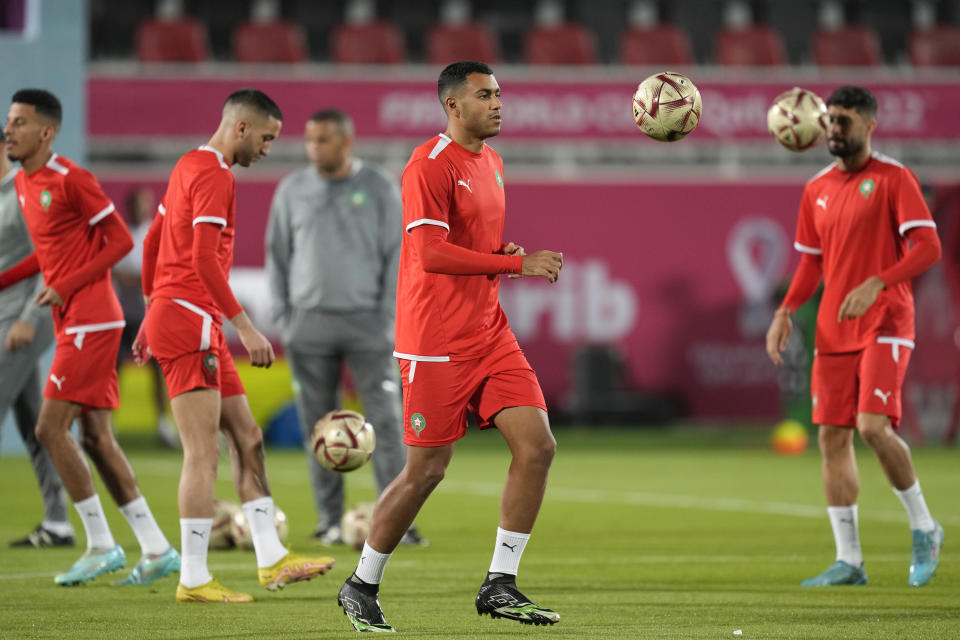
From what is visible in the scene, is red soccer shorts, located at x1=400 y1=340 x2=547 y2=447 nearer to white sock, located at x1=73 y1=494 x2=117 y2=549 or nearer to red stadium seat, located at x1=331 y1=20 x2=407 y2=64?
white sock, located at x1=73 y1=494 x2=117 y2=549

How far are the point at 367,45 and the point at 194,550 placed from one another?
15.9 metres

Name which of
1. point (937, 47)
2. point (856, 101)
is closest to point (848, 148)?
point (856, 101)

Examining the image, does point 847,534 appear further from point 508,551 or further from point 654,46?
point 654,46

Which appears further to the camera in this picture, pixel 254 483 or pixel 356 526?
pixel 356 526

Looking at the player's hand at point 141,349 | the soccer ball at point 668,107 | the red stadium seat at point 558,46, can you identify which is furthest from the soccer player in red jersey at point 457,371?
the red stadium seat at point 558,46

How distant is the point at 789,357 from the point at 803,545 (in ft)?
37.4

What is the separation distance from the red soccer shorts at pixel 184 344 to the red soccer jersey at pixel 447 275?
110 centimetres

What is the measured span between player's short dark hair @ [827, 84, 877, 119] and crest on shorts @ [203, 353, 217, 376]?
3.28 metres

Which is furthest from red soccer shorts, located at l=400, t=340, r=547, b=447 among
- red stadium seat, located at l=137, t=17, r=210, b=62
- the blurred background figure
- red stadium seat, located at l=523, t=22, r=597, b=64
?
red stadium seat, located at l=523, t=22, r=597, b=64

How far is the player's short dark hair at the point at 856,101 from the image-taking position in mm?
7445

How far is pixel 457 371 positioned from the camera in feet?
19.6

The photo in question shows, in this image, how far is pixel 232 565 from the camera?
26.7 feet

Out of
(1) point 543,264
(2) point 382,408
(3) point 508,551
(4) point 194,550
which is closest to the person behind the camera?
(1) point 543,264

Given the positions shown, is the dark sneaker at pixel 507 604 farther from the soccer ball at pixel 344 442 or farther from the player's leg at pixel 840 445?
the player's leg at pixel 840 445
